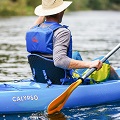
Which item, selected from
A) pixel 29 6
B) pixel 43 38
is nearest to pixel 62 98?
pixel 43 38

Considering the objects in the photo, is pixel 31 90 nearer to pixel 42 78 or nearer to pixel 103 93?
pixel 42 78

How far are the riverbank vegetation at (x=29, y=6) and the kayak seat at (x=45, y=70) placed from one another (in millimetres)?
36232

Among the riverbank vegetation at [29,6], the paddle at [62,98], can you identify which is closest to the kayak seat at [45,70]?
the paddle at [62,98]

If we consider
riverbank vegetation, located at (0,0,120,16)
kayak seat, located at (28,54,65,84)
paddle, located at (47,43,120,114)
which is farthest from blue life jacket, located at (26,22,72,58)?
riverbank vegetation, located at (0,0,120,16)

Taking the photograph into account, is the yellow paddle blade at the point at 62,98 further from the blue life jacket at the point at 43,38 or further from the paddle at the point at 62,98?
the blue life jacket at the point at 43,38

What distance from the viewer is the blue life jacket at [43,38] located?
18.2ft

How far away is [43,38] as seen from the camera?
219 inches

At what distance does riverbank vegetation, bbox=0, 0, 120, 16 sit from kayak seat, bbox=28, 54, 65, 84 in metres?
36.2

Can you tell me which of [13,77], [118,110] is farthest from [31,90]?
[13,77]

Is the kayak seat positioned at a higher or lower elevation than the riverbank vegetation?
higher

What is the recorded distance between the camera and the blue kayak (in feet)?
18.2

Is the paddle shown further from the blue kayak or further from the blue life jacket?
the blue life jacket

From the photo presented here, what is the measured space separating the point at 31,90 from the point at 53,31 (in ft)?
2.43

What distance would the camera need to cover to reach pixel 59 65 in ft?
18.1
